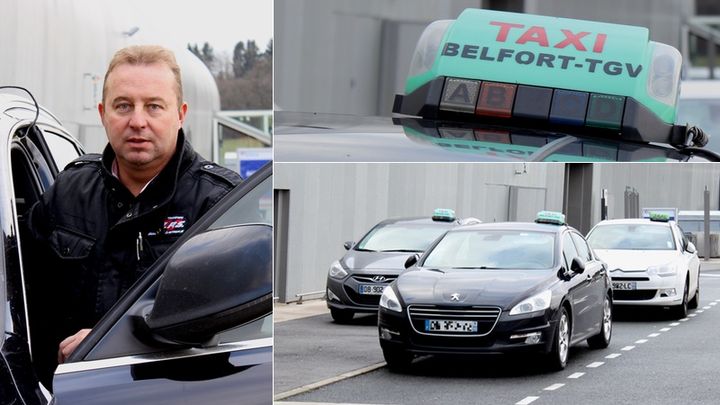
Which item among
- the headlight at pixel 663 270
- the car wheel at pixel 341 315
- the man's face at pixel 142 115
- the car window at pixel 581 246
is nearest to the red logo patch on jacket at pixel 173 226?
the man's face at pixel 142 115

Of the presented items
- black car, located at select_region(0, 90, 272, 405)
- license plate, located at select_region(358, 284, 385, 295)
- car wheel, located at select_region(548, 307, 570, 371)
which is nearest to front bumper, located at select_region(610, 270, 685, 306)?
car wheel, located at select_region(548, 307, 570, 371)

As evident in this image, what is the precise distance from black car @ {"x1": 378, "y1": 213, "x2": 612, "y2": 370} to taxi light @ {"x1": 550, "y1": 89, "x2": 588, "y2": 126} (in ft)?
0.70

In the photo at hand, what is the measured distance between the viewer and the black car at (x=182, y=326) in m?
1.94

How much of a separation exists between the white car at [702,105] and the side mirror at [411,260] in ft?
2.06

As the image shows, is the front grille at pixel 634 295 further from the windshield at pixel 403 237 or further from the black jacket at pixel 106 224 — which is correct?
the black jacket at pixel 106 224

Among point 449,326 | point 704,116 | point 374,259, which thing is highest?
point 704,116

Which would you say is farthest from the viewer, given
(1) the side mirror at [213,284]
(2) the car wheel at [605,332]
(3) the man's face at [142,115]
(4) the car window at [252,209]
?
(3) the man's face at [142,115]

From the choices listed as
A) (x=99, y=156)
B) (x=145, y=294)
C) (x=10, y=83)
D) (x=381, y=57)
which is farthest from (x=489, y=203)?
(x=381, y=57)

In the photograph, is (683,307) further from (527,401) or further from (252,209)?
(252,209)

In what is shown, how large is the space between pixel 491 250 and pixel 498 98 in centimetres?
27

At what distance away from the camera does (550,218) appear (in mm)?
2199

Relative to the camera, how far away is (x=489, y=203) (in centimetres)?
221

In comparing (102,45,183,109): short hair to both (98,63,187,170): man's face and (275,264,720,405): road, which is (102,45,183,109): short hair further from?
(275,264,720,405): road

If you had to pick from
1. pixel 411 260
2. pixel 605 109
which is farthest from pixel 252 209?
pixel 605 109
